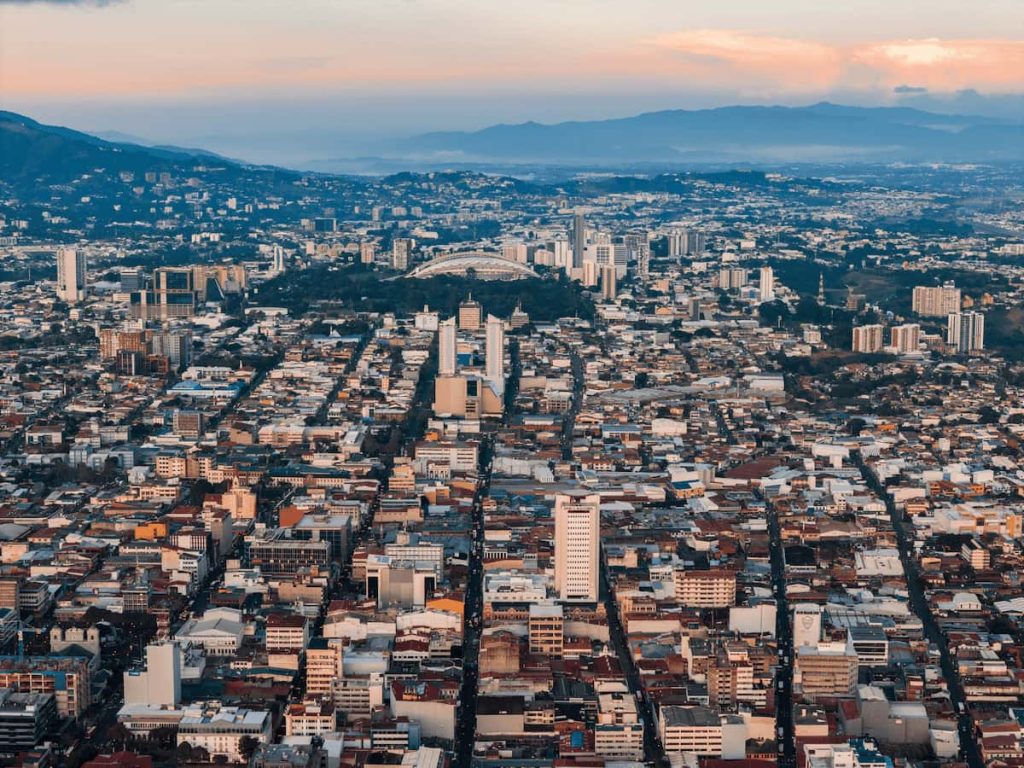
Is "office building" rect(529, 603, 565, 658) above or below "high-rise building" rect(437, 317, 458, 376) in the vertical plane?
below

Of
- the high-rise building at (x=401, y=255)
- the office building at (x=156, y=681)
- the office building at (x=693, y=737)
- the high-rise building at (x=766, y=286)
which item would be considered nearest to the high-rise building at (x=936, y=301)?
the high-rise building at (x=766, y=286)

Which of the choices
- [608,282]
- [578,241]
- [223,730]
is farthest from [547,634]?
[578,241]

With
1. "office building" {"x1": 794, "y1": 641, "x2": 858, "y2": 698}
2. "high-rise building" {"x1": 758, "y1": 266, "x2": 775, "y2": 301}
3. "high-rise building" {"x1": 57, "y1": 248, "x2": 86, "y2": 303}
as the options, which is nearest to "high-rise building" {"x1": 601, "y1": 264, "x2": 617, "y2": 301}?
"high-rise building" {"x1": 758, "y1": 266, "x2": 775, "y2": 301}

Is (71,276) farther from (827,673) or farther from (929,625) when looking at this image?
(827,673)

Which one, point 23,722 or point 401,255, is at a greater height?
point 401,255

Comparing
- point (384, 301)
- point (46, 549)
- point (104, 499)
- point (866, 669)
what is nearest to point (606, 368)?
point (384, 301)

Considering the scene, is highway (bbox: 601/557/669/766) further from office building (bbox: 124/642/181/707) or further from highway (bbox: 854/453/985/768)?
office building (bbox: 124/642/181/707)

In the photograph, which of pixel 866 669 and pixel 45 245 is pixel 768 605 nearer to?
pixel 866 669
